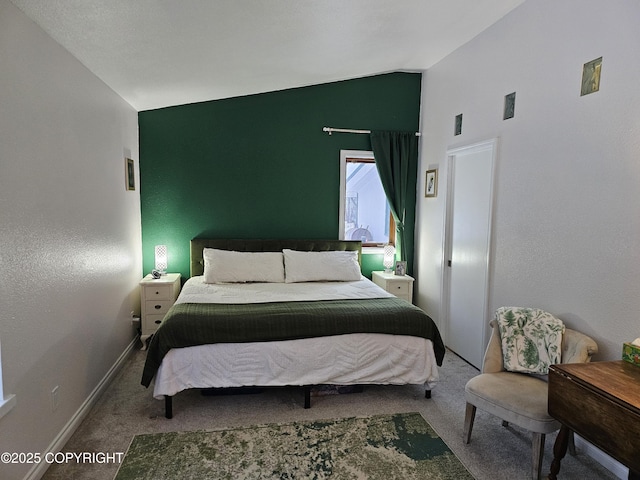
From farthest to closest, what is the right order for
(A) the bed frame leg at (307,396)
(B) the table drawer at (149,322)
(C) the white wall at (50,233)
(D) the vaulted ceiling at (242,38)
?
1. (B) the table drawer at (149,322)
2. (A) the bed frame leg at (307,396)
3. (D) the vaulted ceiling at (242,38)
4. (C) the white wall at (50,233)

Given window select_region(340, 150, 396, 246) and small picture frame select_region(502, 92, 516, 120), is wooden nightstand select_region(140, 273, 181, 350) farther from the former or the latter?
small picture frame select_region(502, 92, 516, 120)

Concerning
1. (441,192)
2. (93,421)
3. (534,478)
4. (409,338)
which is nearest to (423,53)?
(441,192)

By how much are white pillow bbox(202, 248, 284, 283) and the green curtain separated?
58.6 inches

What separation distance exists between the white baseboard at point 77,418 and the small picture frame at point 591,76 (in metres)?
3.74

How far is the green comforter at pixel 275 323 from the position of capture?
105 inches

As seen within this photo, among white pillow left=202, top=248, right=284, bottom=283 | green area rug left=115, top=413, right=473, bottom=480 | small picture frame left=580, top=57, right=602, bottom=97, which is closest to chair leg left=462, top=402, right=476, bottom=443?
green area rug left=115, top=413, right=473, bottom=480

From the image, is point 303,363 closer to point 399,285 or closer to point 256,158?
point 399,285

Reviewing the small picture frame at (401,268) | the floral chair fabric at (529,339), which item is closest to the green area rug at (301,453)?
the floral chair fabric at (529,339)

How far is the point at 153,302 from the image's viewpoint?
155 inches

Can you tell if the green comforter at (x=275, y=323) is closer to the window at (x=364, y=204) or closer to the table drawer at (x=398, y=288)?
the table drawer at (x=398, y=288)

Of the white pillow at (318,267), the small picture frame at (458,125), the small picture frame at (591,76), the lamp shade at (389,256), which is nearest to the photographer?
the small picture frame at (591,76)

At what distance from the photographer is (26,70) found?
2002 mm

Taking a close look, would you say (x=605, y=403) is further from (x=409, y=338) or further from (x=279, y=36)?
(x=279, y=36)

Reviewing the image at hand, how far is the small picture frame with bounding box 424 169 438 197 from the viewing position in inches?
169
